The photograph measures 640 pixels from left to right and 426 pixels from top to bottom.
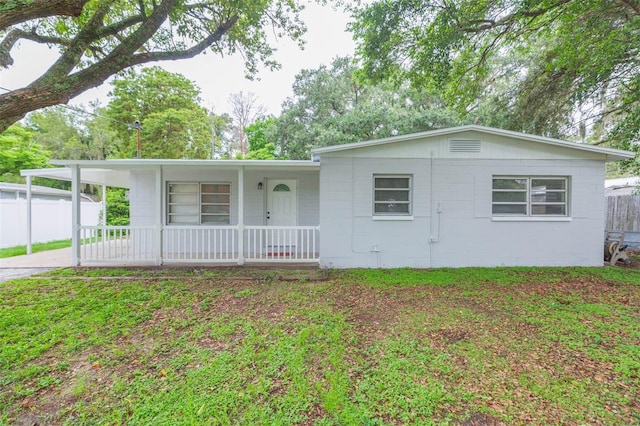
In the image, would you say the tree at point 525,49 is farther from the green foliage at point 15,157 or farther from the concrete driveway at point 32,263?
the green foliage at point 15,157

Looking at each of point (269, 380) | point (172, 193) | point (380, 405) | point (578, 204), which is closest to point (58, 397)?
point (269, 380)

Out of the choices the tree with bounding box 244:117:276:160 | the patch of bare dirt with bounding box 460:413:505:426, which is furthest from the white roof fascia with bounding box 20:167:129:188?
the tree with bounding box 244:117:276:160

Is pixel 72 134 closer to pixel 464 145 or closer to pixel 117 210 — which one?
pixel 117 210

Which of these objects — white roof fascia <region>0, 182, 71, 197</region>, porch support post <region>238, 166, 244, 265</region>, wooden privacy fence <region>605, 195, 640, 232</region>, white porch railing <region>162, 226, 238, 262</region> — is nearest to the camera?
porch support post <region>238, 166, 244, 265</region>

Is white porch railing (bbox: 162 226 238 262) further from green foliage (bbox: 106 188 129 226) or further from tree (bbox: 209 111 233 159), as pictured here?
tree (bbox: 209 111 233 159)

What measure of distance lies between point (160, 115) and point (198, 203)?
39.3ft

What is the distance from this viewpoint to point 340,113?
15742 millimetres

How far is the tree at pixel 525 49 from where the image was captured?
6.49 meters

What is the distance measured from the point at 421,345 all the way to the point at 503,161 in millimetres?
5868

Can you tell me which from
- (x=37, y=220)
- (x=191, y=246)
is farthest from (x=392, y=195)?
(x=37, y=220)

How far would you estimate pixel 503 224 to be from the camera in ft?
23.4

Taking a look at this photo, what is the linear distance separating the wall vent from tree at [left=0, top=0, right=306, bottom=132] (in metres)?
5.31

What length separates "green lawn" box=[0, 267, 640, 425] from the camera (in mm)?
2346

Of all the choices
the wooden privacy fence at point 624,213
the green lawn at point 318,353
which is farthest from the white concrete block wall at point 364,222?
the wooden privacy fence at point 624,213
